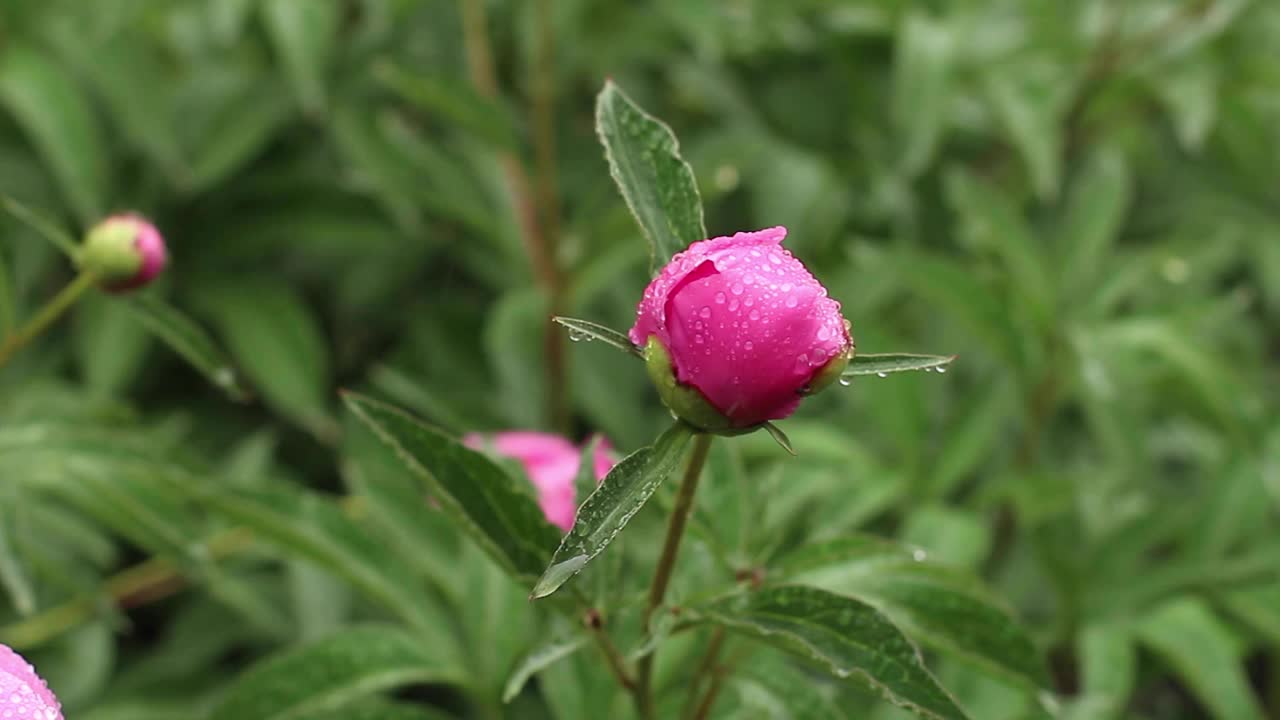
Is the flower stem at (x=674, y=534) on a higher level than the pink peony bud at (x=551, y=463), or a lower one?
lower

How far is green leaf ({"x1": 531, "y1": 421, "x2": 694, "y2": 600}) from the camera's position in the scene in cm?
50

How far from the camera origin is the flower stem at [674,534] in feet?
1.83

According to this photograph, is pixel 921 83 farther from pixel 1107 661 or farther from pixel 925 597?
pixel 925 597

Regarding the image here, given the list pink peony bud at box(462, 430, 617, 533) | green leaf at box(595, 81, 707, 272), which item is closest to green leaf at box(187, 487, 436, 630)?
pink peony bud at box(462, 430, 617, 533)

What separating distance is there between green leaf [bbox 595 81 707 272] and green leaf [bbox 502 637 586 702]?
17 cm

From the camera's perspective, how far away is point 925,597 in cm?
74

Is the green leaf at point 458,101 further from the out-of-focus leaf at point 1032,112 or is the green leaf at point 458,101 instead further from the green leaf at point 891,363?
the green leaf at point 891,363

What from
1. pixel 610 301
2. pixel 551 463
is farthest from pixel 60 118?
pixel 551 463

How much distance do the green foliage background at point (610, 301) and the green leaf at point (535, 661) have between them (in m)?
0.26

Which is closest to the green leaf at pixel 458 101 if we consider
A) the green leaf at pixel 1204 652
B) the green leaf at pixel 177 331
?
the green leaf at pixel 177 331

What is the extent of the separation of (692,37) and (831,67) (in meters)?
0.24

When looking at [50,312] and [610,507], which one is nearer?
[610,507]

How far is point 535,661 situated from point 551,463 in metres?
0.28

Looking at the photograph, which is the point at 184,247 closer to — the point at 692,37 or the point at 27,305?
the point at 27,305
